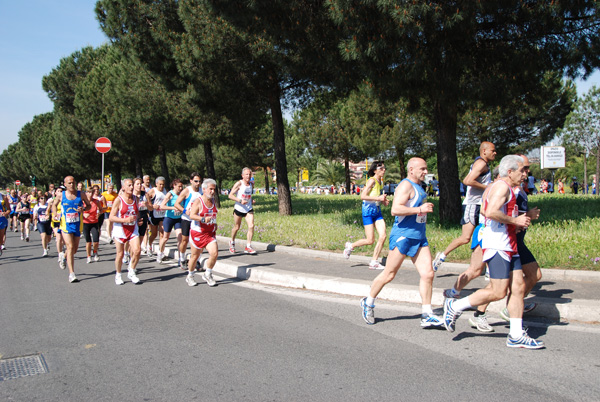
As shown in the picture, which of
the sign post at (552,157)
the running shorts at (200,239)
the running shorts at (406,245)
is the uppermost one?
the sign post at (552,157)

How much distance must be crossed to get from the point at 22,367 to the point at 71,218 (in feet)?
16.4

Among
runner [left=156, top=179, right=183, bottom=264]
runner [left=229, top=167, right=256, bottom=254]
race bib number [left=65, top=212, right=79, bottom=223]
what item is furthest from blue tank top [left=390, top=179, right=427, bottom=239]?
runner [left=156, top=179, right=183, bottom=264]

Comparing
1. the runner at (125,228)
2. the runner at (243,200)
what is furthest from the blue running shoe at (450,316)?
the runner at (243,200)

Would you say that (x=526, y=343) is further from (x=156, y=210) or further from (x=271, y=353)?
(x=156, y=210)

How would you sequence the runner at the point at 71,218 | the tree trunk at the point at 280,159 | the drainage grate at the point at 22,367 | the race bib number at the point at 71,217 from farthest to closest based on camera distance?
1. the tree trunk at the point at 280,159
2. the race bib number at the point at 71,217
3. the runner at the point at 71,218
4. the drainage grate at the point at 22,367

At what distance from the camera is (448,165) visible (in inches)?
476

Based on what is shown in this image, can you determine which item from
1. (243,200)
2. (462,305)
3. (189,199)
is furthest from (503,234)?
(243,200)

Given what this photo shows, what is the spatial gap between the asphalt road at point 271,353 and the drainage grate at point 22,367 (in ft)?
0.28

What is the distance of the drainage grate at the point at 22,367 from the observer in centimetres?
418

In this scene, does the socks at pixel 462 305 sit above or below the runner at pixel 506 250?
below

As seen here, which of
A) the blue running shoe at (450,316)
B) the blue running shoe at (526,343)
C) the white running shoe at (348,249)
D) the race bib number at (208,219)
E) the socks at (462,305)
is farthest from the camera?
the white running shoe at (348,249)

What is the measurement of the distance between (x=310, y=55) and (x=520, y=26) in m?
4.81

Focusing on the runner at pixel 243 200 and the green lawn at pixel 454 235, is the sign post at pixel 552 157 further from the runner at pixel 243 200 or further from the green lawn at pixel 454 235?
the runner at pixel 243 200

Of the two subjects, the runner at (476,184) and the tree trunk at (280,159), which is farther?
the tree trunk at (280,159)
